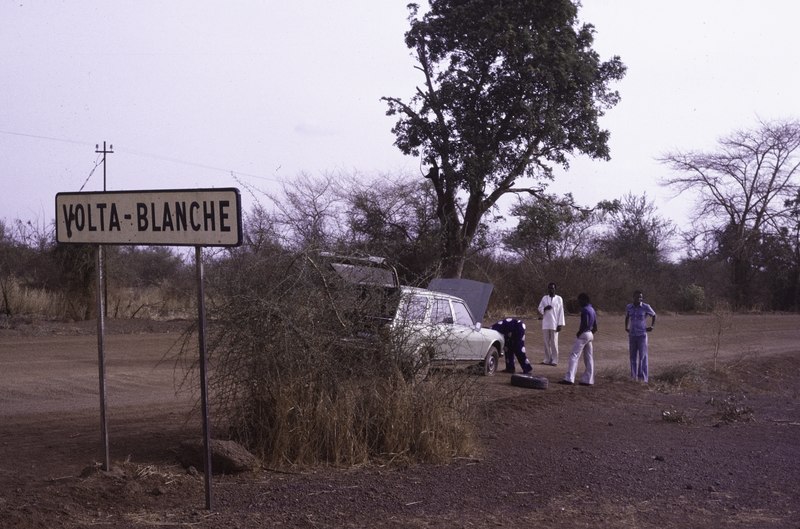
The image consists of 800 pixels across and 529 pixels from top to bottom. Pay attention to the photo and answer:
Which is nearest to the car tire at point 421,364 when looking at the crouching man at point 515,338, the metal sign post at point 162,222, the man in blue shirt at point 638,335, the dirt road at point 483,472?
the dirt road at point 483,472

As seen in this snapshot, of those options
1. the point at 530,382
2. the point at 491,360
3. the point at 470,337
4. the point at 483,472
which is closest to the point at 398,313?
the point at 483,472

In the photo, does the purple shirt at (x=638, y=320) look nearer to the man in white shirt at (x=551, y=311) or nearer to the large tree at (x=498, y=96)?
the man in white shirt at (x=551, y=311)

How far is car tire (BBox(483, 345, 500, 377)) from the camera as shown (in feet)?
54.2

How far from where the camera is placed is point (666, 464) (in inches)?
348

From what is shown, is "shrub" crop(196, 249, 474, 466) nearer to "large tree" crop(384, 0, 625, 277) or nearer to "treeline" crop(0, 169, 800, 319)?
"treeline" crop(0, 169, 800, 319)

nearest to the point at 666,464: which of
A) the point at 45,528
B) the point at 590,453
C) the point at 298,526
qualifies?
the point at 590,453

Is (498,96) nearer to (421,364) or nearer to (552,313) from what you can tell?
(552,313)

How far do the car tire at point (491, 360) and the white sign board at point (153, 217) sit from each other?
10.2 metres

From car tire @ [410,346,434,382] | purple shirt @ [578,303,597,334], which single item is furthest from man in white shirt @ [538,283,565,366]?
car tire @ [410,346,434,382]

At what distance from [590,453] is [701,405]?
201 inches

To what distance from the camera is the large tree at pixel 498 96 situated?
26.5 m

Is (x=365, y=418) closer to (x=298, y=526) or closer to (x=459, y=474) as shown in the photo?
(x=459, y=474)

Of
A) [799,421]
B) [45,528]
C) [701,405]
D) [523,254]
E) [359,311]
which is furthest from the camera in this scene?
[523,254]

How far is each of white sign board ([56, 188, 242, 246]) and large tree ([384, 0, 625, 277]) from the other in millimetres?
19037
